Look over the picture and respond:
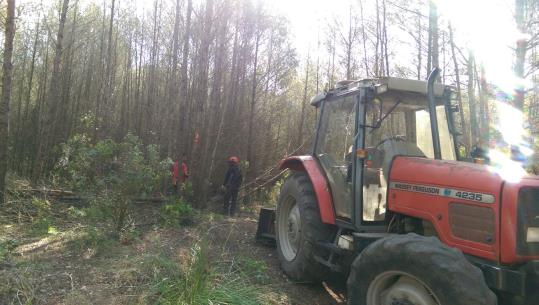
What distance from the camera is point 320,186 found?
194 inches

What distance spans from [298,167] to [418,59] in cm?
1097

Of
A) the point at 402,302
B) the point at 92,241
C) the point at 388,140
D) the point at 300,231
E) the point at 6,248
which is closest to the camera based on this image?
the point at 402,302

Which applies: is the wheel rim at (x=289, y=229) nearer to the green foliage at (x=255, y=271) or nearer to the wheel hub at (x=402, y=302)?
the green foliage at (x=255, y=271)

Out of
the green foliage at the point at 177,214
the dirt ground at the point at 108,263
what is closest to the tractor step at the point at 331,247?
the dirt ground at the point at 108,263

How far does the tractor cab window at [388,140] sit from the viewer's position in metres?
4.23

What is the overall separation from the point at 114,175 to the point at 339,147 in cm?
346

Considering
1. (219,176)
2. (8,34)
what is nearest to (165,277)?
(8,34)

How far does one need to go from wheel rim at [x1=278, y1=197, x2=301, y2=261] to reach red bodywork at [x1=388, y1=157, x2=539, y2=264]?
1.56 meters

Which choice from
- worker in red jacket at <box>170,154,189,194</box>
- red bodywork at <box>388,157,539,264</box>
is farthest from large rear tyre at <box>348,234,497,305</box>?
worker in red jacket at <box>170,154,189,194</box>

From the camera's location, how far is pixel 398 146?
422cm

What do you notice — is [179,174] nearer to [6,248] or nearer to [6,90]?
[6,90]

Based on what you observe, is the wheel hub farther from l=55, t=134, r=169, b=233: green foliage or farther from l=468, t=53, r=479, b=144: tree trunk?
l=468, t=53, r=479, b=144: tree trunk

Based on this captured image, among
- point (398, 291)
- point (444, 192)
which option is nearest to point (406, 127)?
point (444, 192)

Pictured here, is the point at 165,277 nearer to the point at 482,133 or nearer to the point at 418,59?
the point at 418,59
